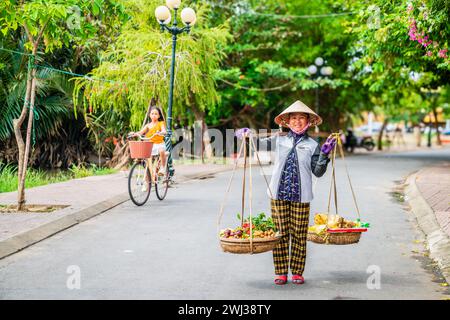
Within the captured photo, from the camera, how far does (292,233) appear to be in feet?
23.8

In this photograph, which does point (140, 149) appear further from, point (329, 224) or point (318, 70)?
point (318, 70)

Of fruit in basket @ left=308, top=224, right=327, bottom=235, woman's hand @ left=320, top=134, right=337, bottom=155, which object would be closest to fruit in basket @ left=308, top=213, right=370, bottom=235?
fruit in basket @ left=308, top=224, right=327, bottom=235

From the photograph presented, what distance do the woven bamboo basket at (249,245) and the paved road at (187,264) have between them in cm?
38

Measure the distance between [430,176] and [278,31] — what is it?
566 inches

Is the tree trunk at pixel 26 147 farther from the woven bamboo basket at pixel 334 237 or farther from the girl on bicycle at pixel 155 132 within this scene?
the woven bamboo basket at pixel 334 237

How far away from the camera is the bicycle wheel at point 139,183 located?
13648 mm


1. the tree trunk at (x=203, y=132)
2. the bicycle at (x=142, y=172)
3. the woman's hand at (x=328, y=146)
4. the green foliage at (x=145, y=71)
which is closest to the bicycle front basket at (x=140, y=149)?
the bicycle at (x=142, y=172)

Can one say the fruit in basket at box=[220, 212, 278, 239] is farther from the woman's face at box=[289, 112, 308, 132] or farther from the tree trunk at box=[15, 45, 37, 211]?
the tree trunk at box=[15, 45, 37, 211]

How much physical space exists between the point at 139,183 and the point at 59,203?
1.59m

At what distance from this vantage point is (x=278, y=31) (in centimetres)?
3259

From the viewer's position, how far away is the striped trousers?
7.19m

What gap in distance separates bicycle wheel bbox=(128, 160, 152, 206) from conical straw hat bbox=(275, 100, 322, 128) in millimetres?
6464
